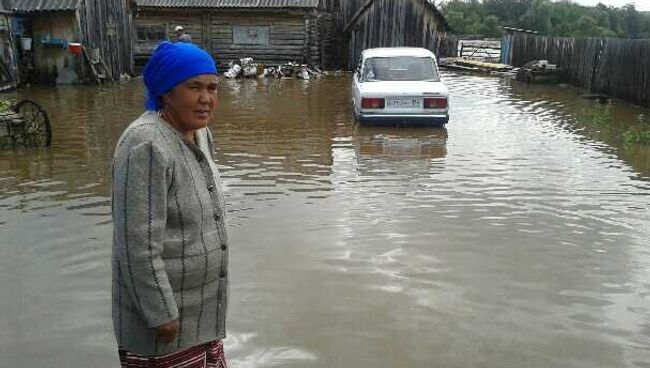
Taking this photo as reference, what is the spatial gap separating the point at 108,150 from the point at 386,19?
20.2 m

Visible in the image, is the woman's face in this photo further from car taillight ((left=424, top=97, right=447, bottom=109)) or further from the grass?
the grass

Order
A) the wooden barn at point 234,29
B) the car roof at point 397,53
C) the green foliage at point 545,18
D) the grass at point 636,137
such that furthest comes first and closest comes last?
the green foliage at point 545,18 → the wooden barn at point 234,29 → the car roof at point 397,53 → the grass at point 636,137

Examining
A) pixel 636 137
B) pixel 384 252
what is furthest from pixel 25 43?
pixel 384 252

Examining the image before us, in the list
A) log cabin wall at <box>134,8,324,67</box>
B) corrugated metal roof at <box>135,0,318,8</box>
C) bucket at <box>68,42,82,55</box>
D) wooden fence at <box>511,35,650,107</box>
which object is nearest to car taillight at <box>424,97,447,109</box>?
wooden fence at <box>511,35,650,107</box>

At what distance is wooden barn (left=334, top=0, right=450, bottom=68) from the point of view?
27703 millimetres

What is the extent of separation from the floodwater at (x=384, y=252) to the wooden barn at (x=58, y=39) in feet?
32.7

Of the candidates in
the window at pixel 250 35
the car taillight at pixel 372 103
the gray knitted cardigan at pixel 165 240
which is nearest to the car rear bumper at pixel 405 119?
the car taillight at pixel 372 103

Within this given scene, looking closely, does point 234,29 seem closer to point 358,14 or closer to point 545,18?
point 358,14

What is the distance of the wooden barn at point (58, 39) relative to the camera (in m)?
19.3

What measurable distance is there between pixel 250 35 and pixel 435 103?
17526 millimetres

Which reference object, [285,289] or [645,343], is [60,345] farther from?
[645,343]

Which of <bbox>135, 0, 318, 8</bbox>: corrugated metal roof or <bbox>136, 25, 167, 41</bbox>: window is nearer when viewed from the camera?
<bbox>135, 0, 318, 8</bbox>: corrugated metal roof

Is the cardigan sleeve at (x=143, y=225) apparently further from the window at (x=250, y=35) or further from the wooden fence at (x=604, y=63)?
the window at (x=250, y=35)

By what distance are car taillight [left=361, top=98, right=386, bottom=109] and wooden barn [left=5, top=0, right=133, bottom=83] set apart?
11964 mm
